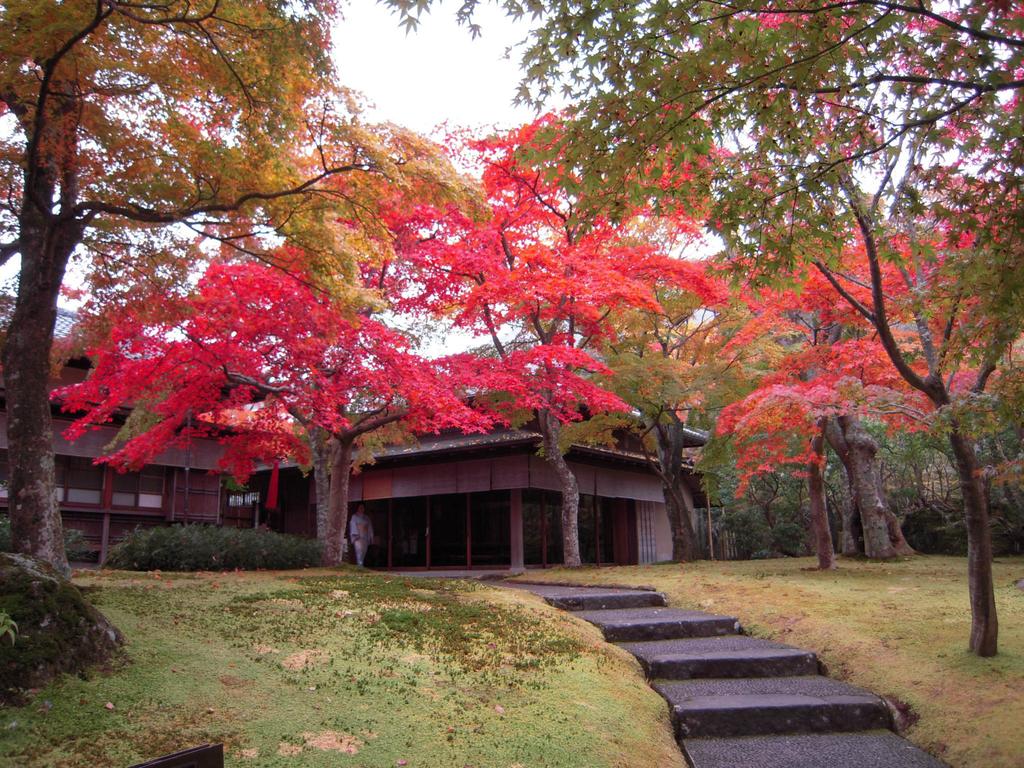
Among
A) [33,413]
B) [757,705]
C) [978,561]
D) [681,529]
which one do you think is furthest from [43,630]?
[681,529]

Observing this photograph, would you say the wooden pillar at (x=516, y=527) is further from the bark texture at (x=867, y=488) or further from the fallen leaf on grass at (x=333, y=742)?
the fallen leaf on grass at (x=333, y=742)

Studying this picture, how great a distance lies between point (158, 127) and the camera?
7621 millimetres

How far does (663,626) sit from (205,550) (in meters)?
7.58

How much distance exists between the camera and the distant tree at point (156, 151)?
20.8 feet

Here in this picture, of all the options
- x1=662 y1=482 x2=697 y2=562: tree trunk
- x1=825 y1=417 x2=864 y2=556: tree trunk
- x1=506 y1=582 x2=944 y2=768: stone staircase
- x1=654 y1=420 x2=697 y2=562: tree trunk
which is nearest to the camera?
Answer: x1=506 y1=582 x2=944 y2=768: stone staircase

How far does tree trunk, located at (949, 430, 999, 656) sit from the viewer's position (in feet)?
17.7

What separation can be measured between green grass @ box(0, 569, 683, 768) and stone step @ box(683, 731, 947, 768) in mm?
273

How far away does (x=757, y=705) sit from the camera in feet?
16.3

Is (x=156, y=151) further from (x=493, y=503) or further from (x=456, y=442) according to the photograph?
(x=493, y=503)

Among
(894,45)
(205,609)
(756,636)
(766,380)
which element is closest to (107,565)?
(205,609)

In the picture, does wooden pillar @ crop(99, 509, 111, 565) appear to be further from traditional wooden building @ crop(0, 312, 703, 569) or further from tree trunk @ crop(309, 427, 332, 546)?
tree trunk @ crop(309, 427, 332, 546)

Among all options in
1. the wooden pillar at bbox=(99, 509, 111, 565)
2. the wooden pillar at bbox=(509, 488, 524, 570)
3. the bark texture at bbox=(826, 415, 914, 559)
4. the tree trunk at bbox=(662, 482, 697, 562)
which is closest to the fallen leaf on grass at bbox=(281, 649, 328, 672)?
the wooden pillar at bbox=(509, 488, 524, 570)

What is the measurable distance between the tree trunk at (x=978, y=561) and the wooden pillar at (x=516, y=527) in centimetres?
1178

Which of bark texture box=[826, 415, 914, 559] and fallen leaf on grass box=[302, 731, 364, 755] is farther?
bark texture box=[826, 415, 914, 559]
